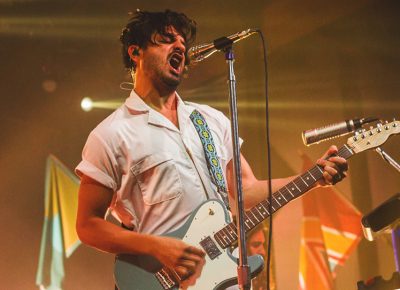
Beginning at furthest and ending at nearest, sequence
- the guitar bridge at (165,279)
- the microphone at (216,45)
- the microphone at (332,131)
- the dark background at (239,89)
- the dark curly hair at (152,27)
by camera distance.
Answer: the dark background at (239,89), the dark curly hair at (152,27), the microphone at (332,131), the guitar bridge at (165,279), the microphone at (216,45)

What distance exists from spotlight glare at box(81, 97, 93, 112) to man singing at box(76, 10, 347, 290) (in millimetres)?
2178

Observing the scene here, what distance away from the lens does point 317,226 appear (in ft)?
Answer: 13.9

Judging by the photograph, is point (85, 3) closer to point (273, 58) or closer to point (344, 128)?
point (273, 58)

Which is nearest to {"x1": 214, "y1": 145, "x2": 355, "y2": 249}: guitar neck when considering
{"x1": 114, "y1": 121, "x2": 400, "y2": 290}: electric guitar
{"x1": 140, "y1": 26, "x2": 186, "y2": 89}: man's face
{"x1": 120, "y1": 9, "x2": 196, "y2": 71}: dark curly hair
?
{"x1": 114, "y1": 121, "x2": 400, "y2": 290}: electric guitar

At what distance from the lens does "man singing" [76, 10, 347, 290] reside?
1.95 metres

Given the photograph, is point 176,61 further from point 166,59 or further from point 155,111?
point 155,111

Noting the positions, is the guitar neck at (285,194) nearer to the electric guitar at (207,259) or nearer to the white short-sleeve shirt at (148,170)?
the electric guitar at (207,259)

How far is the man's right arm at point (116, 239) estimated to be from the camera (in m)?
1.91

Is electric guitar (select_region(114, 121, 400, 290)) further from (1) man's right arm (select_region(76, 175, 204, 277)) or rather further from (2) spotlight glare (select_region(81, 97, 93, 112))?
(2) spotlight glare (select_region(81, 97, 93, 112))

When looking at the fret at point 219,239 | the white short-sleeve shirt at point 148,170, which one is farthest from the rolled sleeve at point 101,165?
the fret at point 219,239

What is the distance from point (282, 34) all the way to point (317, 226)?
5.60 feet

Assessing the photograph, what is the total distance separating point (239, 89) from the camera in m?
4.73


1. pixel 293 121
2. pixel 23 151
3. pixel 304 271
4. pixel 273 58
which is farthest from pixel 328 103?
pixel 23 151

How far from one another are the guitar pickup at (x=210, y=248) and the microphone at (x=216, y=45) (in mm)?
679
